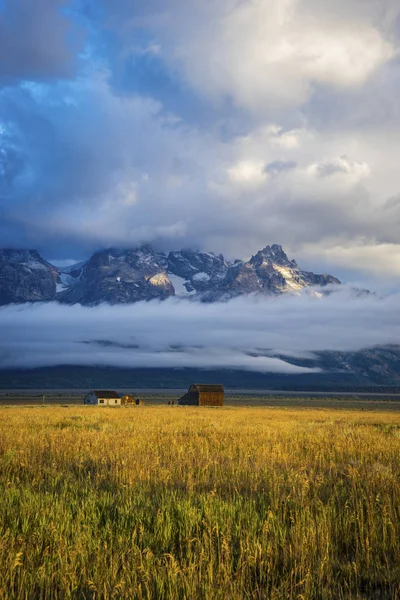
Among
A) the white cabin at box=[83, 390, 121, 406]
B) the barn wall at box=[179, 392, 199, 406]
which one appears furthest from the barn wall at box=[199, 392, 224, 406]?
the white cabin at box=[83, 390, 121, 406]

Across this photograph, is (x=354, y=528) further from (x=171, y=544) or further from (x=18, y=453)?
(x=18, y=453)

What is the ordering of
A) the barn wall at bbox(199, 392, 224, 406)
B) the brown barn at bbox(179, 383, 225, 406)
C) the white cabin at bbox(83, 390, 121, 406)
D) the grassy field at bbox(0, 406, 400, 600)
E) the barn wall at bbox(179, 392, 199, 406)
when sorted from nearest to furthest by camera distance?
the grassy field at bbox(0, 406, 400, 600)
the barn wall at bbox(199, 392, 224, 406)
the brown barn at bbox(179, 383, 225, 406)
the barn wall at bbox(179, 392, 199, 406)
the white cabin at bbox(83, 390, 121, 406)

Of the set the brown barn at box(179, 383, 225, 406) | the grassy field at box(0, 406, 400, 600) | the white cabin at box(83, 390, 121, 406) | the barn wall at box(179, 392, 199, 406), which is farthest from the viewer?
the white cabin at box(83, 390, 121, 406)

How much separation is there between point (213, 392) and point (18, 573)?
97531 mm

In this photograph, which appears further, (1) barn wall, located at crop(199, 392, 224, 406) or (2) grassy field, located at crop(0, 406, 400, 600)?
(1) barn wall, located at crop(199, 392, 224, 406)

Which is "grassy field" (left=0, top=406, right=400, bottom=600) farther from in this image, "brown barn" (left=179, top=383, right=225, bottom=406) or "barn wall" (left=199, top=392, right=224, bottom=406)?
"brown barn" (left=179, top=383, right=225, bottom=406)

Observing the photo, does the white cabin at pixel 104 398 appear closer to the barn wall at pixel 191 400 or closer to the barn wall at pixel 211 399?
the barn wall at pixel 191 400

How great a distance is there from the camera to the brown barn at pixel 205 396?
99.3 metres

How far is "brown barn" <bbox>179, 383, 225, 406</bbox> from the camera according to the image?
99.3 m

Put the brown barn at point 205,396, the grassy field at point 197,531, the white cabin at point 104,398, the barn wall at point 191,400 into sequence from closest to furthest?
the grassy field at point 197,531 < the brown barn at point 205,396 < the barn wall at point 191,400 < the white cabin at point 104,398

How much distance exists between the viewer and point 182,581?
5.02 meters

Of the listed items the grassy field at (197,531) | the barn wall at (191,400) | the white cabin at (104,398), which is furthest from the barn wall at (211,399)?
the grassy field at (197,531)

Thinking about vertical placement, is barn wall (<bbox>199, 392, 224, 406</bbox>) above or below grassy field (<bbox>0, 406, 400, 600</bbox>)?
below

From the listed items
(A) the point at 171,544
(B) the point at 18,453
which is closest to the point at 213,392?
(B) the point at 18,453
